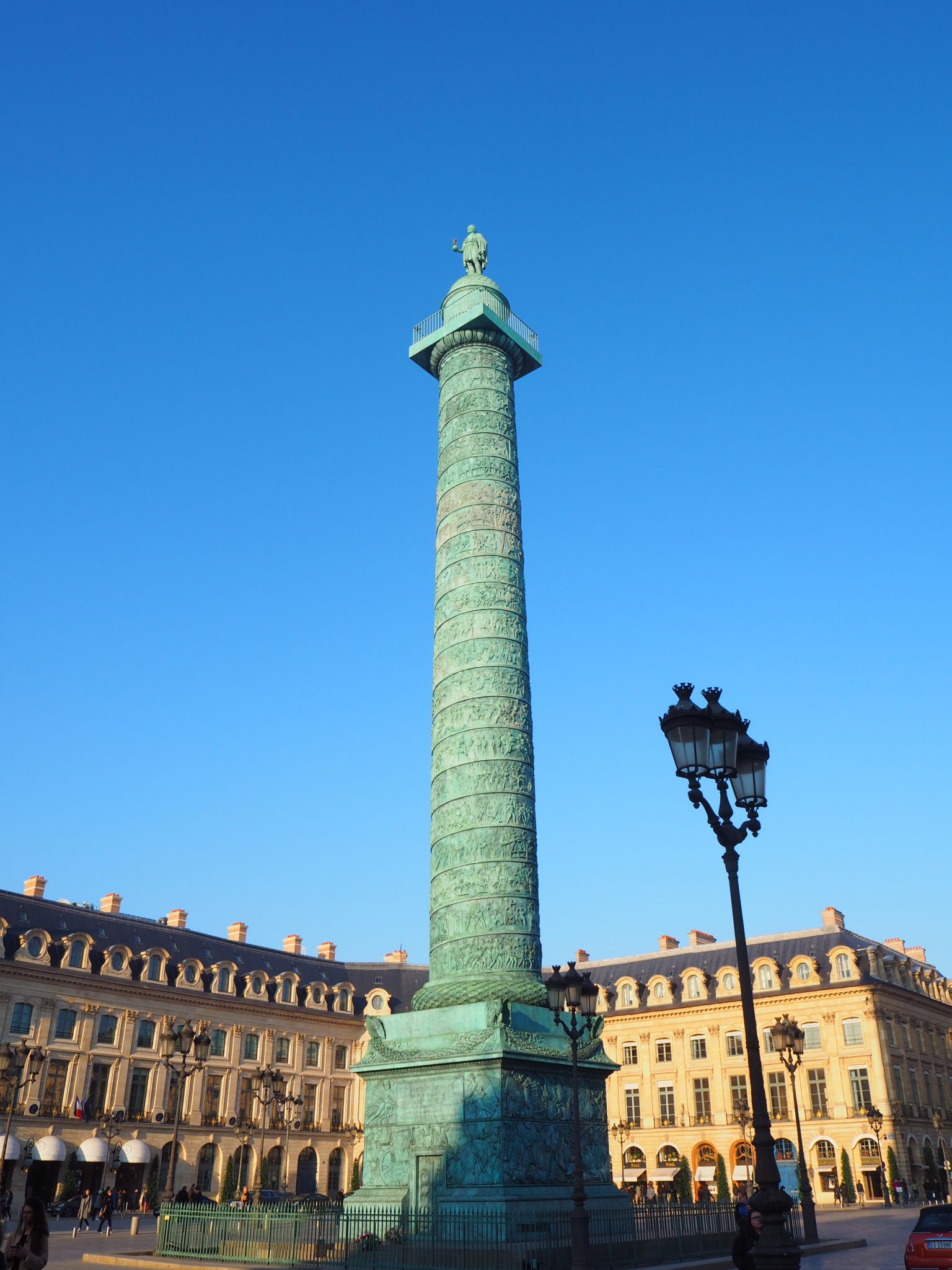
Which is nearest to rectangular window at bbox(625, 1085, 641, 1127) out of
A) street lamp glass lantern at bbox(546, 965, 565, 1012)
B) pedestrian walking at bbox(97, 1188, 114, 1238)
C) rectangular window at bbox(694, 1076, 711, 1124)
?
rectangular window at bbox(694, 1076, 711, 1124)

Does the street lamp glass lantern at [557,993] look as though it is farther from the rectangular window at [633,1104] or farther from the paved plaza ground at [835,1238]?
the rectangular window at [633,1104]

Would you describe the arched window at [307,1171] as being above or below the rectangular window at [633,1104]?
below

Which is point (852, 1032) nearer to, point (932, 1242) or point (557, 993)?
point (557, 993)

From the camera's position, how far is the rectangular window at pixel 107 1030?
4119cm

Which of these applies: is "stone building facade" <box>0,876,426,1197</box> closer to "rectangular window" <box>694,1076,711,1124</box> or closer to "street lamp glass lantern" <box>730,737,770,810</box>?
"rectangular window" <box>694,1076,711,1124</box>

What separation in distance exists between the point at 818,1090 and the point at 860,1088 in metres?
1.62

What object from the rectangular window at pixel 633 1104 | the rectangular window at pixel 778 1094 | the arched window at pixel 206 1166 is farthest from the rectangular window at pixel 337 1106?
the rectangular window at pixel 778 1094

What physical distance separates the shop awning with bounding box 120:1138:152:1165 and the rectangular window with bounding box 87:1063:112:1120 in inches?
62.2

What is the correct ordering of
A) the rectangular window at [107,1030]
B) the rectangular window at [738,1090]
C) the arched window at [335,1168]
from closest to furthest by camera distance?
the rectangular window at [107,1030] < the rectangular window at [738,1090] < the arched window at [335,1168]

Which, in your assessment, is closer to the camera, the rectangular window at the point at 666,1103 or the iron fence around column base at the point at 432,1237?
the iron fence around column base at the point at 432,1237

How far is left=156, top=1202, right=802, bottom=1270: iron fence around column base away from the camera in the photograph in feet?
48.4

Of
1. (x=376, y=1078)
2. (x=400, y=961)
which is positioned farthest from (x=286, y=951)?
(x=376, y=1078)

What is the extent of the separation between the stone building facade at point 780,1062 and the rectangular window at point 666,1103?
56 mm

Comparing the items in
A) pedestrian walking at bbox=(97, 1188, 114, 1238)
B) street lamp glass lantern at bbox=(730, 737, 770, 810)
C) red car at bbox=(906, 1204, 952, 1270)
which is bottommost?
red car at bbox=(906, 1204, 952, 1270)
